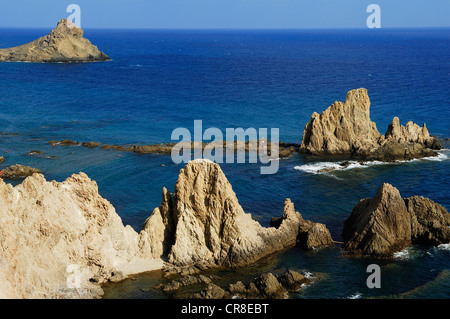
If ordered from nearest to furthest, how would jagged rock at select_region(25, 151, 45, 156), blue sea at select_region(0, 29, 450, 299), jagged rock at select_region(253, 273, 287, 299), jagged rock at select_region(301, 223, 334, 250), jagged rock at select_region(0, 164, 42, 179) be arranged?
jagged rock at select_region(253, 273, 287, 299)
blue sea at select_region(0, 29, 450, 299)
jagged rock at select_region(301, 223, 334, 250)
jagged rock at select_region(0, 164, 42, 179)
jagged rock at select_region(25, 151, 45, 156)

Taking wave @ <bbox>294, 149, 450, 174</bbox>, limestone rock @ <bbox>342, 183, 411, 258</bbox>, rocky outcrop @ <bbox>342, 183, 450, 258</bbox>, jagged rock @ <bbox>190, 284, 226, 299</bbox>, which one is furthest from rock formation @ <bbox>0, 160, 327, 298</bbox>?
wave @ <bbox>294, 149, 450, 174</bbox>

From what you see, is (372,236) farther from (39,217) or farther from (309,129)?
(309,129)

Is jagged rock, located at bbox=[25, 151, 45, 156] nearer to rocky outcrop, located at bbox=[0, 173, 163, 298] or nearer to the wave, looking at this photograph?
the wave

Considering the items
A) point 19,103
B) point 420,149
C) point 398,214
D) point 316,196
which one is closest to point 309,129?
point 420,149

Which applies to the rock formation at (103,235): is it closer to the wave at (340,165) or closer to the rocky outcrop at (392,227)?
the rocky outcrop at (392,227)

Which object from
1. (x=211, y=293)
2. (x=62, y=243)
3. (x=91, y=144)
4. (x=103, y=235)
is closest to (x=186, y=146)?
(x=91, y=144)

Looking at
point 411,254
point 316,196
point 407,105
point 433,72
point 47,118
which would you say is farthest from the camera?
point 433,72

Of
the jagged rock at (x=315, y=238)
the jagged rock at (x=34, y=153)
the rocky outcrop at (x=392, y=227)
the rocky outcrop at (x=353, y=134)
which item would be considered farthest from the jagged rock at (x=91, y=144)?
the rocky outcrop at (x=392, y=227)
